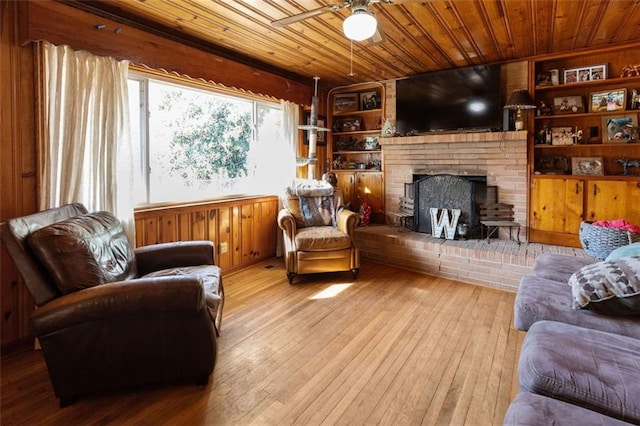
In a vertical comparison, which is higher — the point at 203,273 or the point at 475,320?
the point at 203,273

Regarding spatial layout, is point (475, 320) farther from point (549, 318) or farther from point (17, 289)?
point (17, 289)

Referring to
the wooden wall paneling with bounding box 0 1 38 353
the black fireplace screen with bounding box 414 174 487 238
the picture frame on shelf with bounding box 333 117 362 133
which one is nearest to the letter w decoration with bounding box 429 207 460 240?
the black fireplace screen with bounding box 414 174 487 238

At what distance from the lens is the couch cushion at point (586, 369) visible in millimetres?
1184

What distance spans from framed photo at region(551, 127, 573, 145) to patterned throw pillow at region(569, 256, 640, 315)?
8.40 ft

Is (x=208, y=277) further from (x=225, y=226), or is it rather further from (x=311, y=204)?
(x=311, y=204)

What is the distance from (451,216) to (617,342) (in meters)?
2.85

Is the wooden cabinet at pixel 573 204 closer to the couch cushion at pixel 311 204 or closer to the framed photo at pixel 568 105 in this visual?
the framed photo at pixel 568 105

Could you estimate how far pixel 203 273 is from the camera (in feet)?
7.93

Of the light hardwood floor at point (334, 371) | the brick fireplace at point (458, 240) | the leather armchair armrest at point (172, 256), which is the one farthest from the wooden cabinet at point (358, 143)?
the leather armchair armrest at point (172, 256)

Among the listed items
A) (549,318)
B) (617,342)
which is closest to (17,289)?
(549,318)

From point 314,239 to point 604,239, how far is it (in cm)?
234

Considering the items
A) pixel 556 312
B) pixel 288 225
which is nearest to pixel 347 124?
pixel 288 225

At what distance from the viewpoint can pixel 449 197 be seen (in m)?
4.36

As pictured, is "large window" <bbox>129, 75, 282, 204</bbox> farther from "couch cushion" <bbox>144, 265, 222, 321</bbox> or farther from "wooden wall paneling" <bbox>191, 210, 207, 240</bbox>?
"couch cushion" <bbox>144, 265, 222, 321</bbox>
